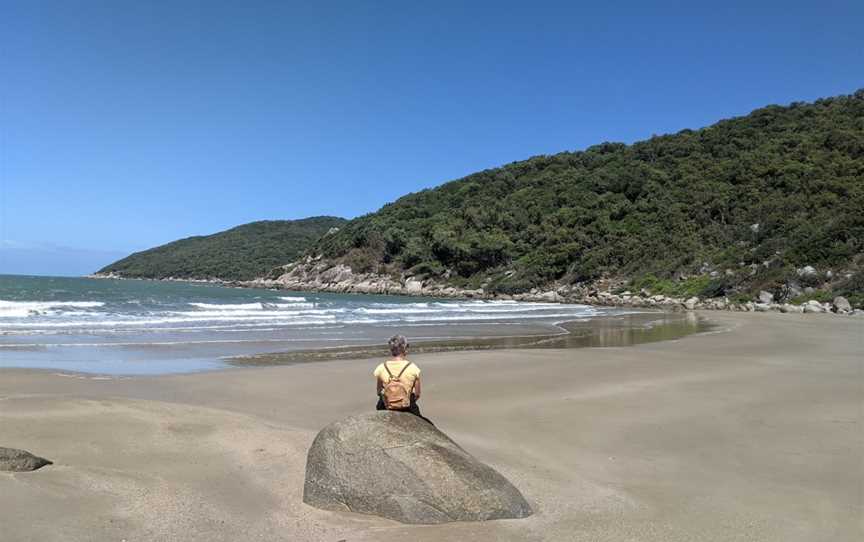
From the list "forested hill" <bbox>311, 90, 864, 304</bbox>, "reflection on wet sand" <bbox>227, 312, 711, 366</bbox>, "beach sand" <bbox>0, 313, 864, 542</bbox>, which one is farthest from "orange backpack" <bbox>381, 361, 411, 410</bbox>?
"forested hill" <bbox>311, 90, 864, 304</bbox>

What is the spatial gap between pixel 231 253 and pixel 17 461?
153 meters

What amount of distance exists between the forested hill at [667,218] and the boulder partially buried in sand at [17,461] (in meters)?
40.0

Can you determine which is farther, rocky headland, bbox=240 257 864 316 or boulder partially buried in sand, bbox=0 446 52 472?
rocky headland, bbox=240 257 864 316

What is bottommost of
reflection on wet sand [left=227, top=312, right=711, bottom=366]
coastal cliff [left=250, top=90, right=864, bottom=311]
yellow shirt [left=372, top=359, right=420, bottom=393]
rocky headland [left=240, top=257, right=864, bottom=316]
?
reflection on wet sand [left=227, top=312, right=711, bottom=366]

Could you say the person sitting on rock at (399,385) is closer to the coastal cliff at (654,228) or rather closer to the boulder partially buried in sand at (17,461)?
the boulder partially buried in sand at (17,461)

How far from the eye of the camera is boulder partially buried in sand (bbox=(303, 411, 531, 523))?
14.8 ft

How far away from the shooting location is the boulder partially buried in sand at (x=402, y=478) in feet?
14.8

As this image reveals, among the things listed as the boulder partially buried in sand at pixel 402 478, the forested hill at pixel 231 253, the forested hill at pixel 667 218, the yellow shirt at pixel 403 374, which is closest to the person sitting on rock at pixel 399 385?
the yellow shirt at pixel 403 374

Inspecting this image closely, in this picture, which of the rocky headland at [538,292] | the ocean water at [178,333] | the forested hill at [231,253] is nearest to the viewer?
the ocean water at [178,333]

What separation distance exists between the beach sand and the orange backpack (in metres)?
1.09

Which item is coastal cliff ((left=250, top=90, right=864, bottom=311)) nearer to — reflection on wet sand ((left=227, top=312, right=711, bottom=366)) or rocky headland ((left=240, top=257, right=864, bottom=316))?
rocky headland ((left=240, top=257, right=864, bottom=316))

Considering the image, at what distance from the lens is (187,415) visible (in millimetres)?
7742

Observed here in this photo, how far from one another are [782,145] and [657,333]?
1934 inches

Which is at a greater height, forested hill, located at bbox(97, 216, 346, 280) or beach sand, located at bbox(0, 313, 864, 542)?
forested hill, located at bbox(97, 216, 346, 280)
